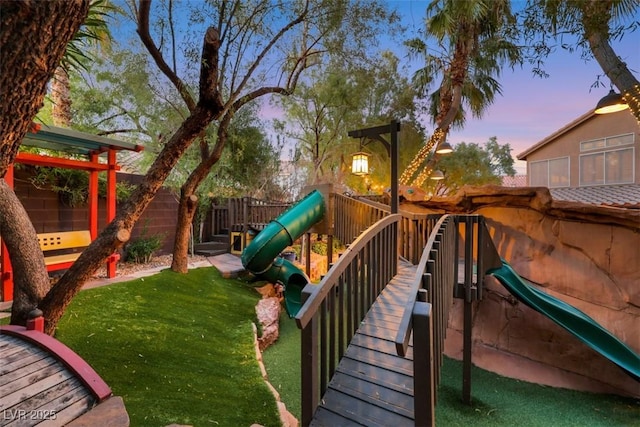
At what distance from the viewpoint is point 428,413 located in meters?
1.55

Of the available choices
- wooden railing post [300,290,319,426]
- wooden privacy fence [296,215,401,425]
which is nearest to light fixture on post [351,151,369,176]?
wooden privacy fence [296,215,401,425]

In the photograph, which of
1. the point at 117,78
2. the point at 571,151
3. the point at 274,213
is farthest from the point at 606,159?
the point at 117,78

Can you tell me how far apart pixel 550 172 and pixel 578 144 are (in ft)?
3.74

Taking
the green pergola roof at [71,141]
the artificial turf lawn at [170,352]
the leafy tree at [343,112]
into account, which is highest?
the leafy tree at [343,112]

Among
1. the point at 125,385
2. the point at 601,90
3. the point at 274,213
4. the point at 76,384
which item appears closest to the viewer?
the point at 76,384

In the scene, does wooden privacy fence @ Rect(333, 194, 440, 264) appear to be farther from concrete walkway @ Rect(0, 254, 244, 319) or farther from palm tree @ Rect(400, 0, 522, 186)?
palm tree @ Rect(400, 0, 522, 186)

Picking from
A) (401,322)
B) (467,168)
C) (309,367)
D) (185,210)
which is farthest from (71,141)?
(467,168)

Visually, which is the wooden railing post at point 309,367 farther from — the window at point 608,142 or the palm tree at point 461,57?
the window at point 608,142

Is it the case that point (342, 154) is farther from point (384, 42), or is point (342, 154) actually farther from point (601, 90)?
point (601, 90)

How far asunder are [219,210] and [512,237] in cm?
772

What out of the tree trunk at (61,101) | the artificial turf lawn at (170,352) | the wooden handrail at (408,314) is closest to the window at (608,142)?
the wooden handrail at (408,314)

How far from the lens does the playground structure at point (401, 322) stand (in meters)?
1.54

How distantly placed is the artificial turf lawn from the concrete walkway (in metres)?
0.35

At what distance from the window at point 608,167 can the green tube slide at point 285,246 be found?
8.22 metres
